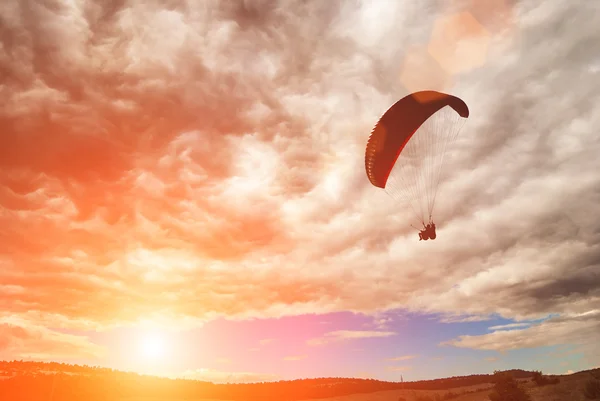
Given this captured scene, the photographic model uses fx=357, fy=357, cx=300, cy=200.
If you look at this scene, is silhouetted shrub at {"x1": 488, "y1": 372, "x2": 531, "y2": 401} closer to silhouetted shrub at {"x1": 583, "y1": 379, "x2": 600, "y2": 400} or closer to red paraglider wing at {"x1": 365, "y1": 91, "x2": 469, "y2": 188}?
silhouetted shrub at {"x1": 583, "y1": 379, "x2": 600, "y2": 400}

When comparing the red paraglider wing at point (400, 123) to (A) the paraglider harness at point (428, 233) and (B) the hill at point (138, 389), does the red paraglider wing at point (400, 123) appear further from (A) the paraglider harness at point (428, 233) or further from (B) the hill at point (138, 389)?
(B) the hill at point (138, 389)

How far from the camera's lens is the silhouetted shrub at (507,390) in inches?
1421

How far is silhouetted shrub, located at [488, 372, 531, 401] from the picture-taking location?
36.1 m

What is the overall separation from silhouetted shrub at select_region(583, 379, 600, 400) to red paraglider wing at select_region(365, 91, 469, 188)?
29495 millimetres

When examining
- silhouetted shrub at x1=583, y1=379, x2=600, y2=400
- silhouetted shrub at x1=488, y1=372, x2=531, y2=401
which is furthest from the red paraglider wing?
silhouetted shrub at x1=583, y1=379, x2=600, y2=400

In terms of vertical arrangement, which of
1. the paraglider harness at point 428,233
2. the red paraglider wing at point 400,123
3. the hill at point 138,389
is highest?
the red paraglider wing at point 400,123

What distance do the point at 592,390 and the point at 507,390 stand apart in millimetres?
7208

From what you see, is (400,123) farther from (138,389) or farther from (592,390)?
(138,389)

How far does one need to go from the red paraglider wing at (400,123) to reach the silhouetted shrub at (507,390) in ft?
91.8

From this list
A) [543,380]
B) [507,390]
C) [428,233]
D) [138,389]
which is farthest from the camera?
[138,389]

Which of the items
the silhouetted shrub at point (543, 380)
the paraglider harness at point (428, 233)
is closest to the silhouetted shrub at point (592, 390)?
the silhouetted shrub at point (543, 380)

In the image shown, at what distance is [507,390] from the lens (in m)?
37.2

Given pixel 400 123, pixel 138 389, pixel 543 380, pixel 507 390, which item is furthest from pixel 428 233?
pixel 138 389

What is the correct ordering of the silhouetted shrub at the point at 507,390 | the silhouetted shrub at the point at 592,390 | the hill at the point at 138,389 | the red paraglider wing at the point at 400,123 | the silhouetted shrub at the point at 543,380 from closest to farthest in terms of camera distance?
the red paraglider wing at the point at 400,123
the silhouetted shrub at the point at 592,390
the silhouetted shrub at the point at 507,390
the silhouetted shrub at the point at 543,380
the hill at the point at 138,389
